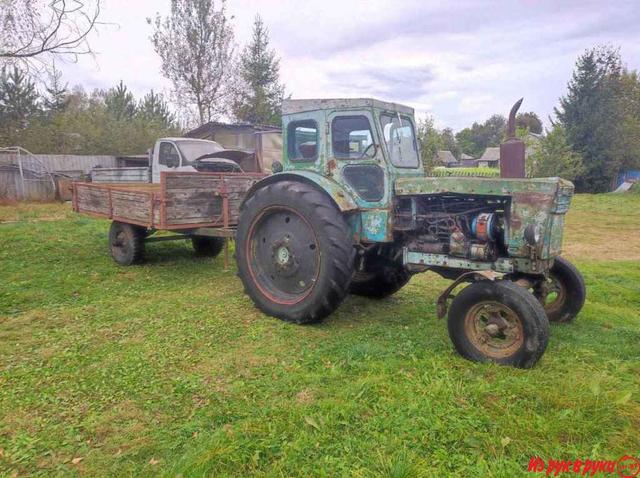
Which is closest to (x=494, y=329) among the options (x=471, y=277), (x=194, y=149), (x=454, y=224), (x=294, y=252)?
(x=471, y=277)

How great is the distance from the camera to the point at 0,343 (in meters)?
3.84

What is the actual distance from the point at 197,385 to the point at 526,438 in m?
2.06

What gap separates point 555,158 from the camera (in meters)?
23.6

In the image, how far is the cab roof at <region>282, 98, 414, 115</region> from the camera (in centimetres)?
426

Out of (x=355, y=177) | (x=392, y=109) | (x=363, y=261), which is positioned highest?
(x=392, y=109)

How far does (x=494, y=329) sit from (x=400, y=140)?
2.13m

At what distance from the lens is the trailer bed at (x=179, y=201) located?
576 cm

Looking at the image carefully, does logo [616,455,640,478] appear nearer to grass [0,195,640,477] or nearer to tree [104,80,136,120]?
grass [0,195,640,477]

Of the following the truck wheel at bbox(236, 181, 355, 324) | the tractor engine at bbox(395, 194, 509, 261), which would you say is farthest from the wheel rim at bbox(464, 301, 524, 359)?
the truck wheel at bbox(236, 181, 355, 324)

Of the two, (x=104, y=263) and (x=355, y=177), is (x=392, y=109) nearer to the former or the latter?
(x=355, y=177)

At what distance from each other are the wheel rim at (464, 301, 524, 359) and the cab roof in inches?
81.8

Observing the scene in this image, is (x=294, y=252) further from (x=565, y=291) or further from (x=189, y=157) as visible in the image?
(x=189, y=157)

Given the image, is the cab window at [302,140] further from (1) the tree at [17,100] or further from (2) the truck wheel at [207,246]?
(1) the tree at [17,100]

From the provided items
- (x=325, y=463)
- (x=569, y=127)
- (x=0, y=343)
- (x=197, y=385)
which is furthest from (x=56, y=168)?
(x=569, y=127)
